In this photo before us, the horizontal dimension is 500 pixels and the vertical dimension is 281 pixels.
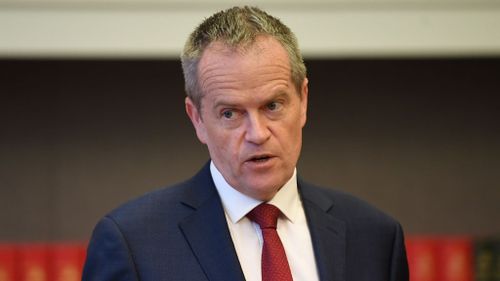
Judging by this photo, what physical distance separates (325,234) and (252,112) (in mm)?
335

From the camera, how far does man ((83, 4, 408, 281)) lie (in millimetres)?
1844

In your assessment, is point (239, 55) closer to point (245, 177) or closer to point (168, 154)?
point (245, 177)

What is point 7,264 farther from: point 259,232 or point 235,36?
point 235,36

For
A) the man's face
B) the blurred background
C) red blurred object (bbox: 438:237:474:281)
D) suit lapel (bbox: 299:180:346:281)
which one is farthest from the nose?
red blurred object (bbox: 438:237:474:281)

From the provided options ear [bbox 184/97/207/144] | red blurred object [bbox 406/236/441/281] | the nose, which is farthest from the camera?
red blurred object [bbox 406/236/441/281]

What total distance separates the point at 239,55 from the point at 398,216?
2.28 meters

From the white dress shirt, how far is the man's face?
0.18ft

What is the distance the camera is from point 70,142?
12.4 ft

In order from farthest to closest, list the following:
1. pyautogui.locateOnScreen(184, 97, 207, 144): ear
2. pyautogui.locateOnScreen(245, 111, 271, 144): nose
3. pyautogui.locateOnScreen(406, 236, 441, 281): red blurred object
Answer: pyautogui.locateOnScreen(406, 236, 441, 281): red blurred object
pyautogui.locateOnScreen(184, 97, 207, 144): ear
pyautogui.locateOnScreen(245, 111, 271, 144): nose

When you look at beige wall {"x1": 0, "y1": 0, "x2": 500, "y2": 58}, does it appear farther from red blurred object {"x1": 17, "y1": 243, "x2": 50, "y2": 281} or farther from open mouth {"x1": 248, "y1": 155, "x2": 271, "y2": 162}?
open mouth {"x1": 248, "y1": 155, "x2": 271, "y2": 162}

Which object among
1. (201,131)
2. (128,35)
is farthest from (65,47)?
(201,131)

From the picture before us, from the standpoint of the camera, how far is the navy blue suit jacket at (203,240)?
1.88 meters

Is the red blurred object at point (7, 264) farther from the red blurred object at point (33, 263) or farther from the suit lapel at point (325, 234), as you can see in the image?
the suit lapel at point (325, 234)

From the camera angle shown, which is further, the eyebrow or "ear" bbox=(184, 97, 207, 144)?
"ear" bbox=(184, 97, 207, 144)
